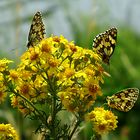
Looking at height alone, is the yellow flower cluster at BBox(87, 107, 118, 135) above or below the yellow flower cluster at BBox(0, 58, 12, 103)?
below

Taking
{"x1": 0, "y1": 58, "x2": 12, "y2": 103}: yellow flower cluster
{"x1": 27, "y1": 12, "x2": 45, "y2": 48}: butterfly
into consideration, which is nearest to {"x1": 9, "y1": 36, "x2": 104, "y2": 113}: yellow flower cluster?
{"x1": 0, "y1": 58, "x2": 12, "y2": 103}: yellow flower cluster

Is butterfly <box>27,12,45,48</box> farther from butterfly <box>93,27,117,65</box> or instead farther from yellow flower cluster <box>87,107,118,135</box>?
yellow flower cluster <box>87,107,118,135</box>

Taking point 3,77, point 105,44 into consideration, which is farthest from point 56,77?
point 105,44

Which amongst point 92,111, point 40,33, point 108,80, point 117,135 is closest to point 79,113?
point 92,111

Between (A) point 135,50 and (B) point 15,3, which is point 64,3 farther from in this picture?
(A) point 135,50

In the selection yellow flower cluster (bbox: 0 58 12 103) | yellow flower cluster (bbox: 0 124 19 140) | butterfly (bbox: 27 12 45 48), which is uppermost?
butterfly (bbox: 27 12 45 48)

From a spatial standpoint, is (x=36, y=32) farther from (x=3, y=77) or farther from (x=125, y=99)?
(x=125, y=99)
